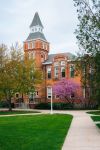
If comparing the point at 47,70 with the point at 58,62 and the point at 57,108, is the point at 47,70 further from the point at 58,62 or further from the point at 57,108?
the point at 57,108

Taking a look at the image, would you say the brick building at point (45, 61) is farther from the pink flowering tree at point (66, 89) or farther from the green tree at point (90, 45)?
the green tree at point (90, 45)

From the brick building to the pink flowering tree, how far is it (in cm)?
196

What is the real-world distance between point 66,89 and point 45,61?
11058 mm

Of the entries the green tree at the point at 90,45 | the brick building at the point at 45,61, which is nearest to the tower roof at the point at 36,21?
the brick building at the point at 45,61

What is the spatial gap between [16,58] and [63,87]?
445 inches

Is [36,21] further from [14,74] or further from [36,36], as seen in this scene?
[14,74]

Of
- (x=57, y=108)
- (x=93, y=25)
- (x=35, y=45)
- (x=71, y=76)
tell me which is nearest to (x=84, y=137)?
(x=93, y=25)

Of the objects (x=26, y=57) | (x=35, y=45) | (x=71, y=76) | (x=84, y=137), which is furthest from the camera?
(x=35, y=45)

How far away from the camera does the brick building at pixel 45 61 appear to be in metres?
62.6

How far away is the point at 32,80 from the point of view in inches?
2057

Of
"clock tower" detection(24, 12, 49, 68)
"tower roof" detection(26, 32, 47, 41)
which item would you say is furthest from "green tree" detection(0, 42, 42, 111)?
"tower roof" detection(26, 32, 47, 41)

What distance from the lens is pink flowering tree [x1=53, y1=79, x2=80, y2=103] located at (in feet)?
190

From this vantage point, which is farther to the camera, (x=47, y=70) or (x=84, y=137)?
(x=47, y=70)

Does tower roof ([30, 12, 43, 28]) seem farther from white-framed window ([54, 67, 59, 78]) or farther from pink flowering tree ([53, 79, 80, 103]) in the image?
pink flowering tree ([53, 79, 80, 103])
